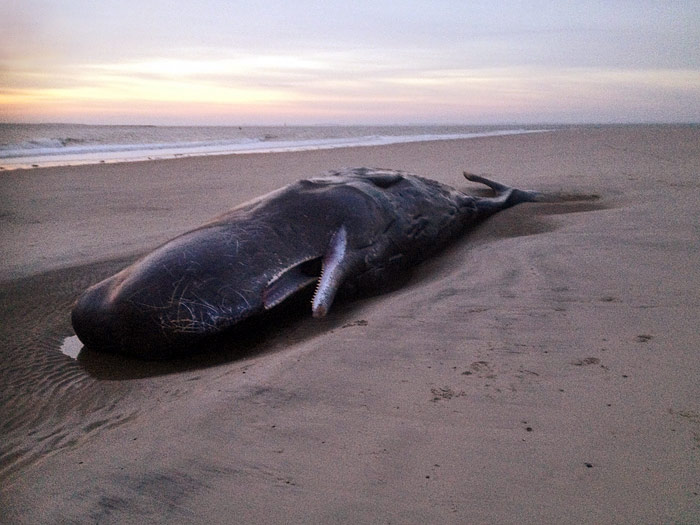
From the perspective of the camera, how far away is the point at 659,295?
150 inches

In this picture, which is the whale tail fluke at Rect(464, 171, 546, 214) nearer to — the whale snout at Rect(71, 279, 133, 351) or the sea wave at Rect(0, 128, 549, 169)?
the whale snout at Rect(71, 279, 133, 351)

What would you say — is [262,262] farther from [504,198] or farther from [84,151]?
[84,151]

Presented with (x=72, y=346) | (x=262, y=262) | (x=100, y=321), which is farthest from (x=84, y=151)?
(x=262, y=262)

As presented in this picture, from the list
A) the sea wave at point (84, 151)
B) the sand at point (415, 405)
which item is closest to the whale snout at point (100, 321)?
the sand at point (415, 405)

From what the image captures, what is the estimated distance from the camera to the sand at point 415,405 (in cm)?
208

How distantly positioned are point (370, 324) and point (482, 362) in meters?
0.96

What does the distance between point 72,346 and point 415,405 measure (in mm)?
3152

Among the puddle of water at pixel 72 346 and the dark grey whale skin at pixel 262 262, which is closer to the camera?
the dark grey whale skin at pixel 262 262

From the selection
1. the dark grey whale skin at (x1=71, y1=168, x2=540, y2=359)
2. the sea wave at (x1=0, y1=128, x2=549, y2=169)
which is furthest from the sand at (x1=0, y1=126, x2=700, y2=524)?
the sea wave at (x1=0, y1=128, x2=549, y2=169)

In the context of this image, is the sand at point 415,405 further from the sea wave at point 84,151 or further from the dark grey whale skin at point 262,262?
the sea wave at point 84,151

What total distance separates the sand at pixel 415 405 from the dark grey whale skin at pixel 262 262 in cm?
22

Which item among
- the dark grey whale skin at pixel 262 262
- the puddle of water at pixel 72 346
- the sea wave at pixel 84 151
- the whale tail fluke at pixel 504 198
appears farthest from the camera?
the sea wave at pixel 84 151

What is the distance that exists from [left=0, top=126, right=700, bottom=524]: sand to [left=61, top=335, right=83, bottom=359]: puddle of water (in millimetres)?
64

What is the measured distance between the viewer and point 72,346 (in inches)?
180
